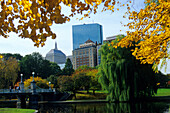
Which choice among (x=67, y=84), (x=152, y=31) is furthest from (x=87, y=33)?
(x=152, y=31)

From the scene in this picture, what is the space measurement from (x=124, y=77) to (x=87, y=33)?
501 ft

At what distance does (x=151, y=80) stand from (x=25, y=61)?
40625 mm

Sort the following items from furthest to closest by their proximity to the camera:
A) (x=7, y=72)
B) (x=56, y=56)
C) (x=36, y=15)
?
(x=56, y=56) < (x=7, y=72) < (x=36, y=15)

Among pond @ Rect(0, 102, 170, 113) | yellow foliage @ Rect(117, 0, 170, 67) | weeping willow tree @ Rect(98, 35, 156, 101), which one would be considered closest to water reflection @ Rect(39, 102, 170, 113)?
pond @ Rect(0, 102, 170, 113)

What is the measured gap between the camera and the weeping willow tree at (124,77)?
23.2 meters

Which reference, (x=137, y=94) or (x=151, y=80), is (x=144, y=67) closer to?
(x=151, y=80)

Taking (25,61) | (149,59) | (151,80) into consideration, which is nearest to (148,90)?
(151,80)

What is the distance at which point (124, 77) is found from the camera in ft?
76.8

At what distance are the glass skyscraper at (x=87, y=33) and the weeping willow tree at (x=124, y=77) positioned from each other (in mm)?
146209

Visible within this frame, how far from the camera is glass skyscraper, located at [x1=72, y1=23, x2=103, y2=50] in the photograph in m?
171

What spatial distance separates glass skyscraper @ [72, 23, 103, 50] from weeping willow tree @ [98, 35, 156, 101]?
146 meters

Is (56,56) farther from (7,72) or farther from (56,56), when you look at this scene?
(7,72)

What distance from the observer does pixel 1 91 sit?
90.9 ft

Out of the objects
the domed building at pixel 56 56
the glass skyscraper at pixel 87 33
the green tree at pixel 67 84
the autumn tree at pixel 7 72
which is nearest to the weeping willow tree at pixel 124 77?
the green tree at pixel 67 84
